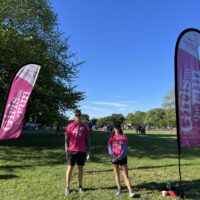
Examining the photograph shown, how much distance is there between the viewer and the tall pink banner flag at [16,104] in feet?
30.5

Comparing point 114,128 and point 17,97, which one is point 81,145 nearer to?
point 114,128

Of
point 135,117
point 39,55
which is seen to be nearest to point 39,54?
point 39,55

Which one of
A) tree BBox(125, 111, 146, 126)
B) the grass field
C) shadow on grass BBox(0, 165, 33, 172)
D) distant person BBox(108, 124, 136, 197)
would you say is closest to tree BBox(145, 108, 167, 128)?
tree BBox(125, 111, 146, 126)

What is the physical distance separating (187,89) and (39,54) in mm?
13851

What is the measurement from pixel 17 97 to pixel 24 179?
7.83 feet

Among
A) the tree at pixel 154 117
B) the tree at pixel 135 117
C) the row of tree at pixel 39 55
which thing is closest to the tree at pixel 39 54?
the row of tree at pixel 39 55

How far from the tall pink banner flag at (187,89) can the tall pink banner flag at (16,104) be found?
4290 millimetres

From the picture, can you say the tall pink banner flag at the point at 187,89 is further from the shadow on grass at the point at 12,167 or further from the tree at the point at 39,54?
the tree at the point at 39,54

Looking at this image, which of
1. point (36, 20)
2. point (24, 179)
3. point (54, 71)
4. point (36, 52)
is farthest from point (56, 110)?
point (24, 179)

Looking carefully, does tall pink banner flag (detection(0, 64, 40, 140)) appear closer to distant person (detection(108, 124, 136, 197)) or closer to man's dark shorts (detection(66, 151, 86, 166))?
man's dark shorts (detection(66, 151, 86, 166))

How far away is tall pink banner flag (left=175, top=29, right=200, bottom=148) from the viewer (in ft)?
24.7

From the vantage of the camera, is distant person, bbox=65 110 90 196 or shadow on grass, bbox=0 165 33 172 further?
shadow on grass, bbox=0 165 33 172

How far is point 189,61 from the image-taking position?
26.3ft

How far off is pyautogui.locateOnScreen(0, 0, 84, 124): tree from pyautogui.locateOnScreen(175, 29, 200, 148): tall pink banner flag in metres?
12.6
